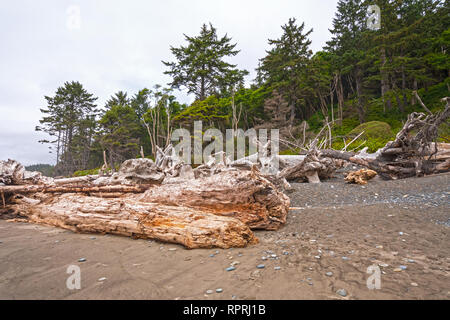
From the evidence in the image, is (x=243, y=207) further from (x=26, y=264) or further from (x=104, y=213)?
(x=26, y=264)

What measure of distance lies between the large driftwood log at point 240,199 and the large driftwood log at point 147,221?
0.30 metres

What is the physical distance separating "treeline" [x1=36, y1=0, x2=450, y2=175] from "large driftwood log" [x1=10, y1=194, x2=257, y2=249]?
465 inches

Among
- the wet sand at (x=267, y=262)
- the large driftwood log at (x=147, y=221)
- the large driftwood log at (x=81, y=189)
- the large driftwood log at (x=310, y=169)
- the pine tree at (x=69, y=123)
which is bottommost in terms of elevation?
the wet sand at (x=267, y=262)

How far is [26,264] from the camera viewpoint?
226cm

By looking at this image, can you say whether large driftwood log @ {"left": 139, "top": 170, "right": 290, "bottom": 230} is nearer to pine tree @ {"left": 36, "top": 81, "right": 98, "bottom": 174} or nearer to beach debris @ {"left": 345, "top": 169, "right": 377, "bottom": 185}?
beach debris @ {"left": 345, "top": 169, "right": 377, "bottom": 185}

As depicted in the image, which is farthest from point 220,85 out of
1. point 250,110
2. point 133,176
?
point 133,176

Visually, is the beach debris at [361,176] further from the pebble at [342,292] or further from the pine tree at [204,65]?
the pine tree at [204,65]

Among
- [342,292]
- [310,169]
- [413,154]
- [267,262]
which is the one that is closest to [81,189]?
[267,262]

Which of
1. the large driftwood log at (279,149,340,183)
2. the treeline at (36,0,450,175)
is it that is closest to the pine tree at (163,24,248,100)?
the treeline at (36,0,450,175)

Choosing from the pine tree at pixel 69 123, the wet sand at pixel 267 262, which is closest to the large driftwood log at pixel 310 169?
the wet sand at pixel 267 262

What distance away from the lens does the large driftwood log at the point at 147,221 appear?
2545 mm

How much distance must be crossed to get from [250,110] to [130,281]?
26222 millimetres

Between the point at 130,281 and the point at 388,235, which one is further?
the point at 388,235
